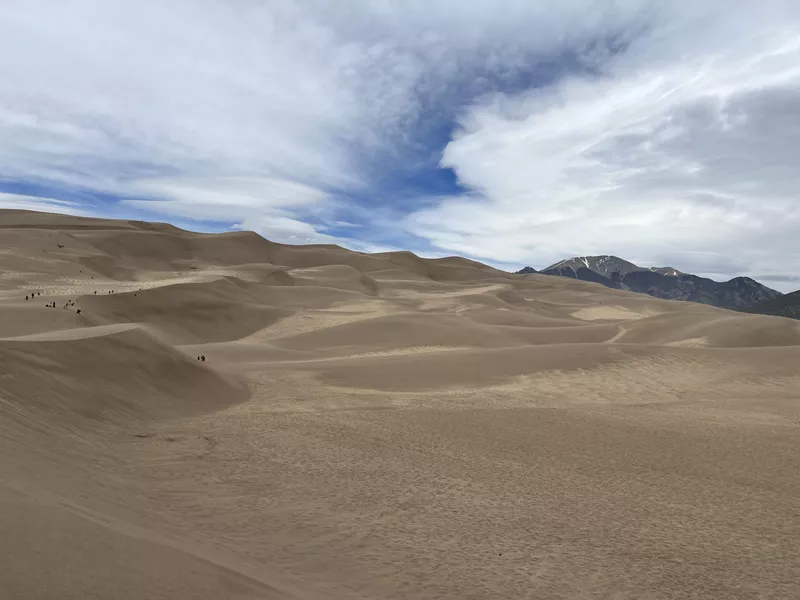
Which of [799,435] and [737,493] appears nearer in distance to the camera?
[737,493]

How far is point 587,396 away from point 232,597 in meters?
12.0

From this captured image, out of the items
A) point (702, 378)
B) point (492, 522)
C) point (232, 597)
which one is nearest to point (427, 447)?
point (492, 522)

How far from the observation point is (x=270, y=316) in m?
28.2

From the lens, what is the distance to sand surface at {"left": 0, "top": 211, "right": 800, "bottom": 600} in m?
4.49

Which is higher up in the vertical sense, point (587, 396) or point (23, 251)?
point (23, 251)

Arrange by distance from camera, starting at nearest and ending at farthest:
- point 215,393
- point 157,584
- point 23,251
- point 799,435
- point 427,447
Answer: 1. point 157,584
2. point 427,447
3. point 799,435
4. point 215,393
5. point 23,251

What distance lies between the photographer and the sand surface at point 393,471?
4488mm

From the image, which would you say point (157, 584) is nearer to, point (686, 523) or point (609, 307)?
point (686, 523)

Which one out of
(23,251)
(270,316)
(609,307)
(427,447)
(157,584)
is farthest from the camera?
(609,307)

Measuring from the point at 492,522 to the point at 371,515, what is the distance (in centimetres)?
137

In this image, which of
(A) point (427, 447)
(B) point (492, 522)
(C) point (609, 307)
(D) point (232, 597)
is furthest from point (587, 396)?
(C) point (609, 307)

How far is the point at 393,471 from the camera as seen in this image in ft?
25.1

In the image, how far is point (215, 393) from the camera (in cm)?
1258

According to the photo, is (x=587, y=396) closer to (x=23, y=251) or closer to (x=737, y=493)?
(x=737, y=493)
